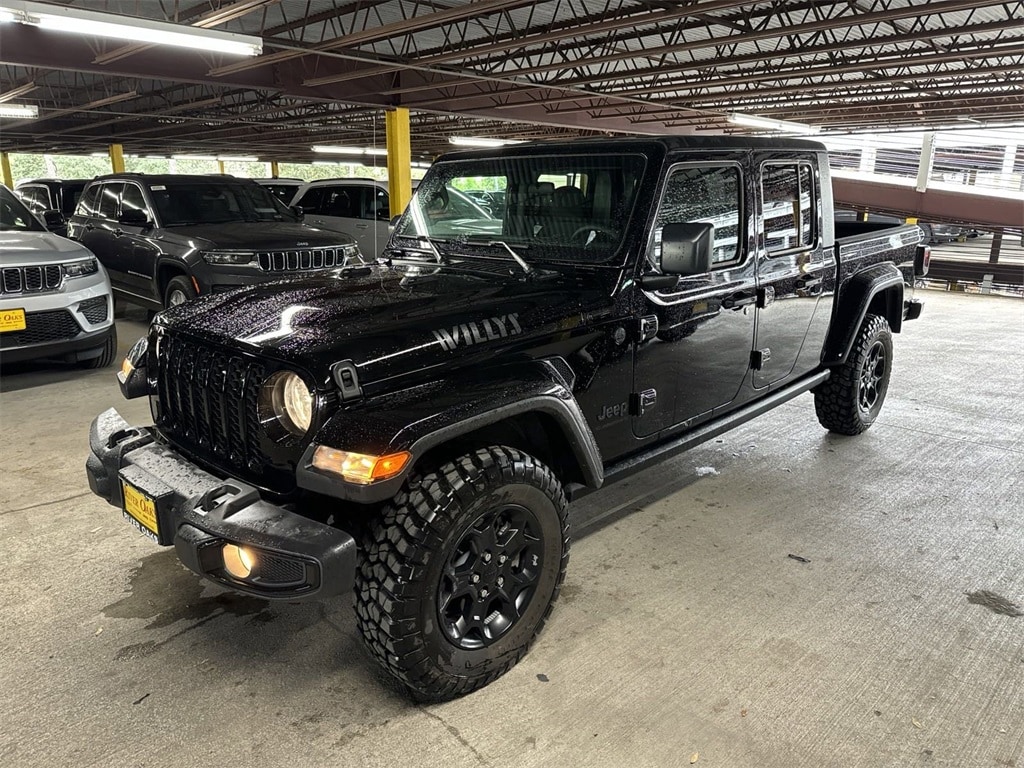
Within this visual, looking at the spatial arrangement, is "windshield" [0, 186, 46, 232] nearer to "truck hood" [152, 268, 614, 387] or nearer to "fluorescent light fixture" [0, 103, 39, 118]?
"truck hood" [152, 268, 614, 387]

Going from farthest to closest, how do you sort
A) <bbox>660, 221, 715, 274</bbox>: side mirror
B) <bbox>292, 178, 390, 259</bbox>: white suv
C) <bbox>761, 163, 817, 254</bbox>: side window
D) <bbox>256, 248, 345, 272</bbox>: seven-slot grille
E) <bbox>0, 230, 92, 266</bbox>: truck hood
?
<bbox>292, 178, 390, 259</bbox>: white suv
<bbox>256, 248, 345, 272</bbox>: seven-slot grille
<bbox>0, 230, 92, 266</bbox>: truck hood
<bbox>761, 163, 817, 254</bbox>: side window
<bbox>660, 221, 715, 274</bbox>: side mirror

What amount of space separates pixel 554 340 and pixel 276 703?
4.88 ft

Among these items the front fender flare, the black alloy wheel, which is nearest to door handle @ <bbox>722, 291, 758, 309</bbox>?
the front fender flare

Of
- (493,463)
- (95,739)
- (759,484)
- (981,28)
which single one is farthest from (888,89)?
(95,739)

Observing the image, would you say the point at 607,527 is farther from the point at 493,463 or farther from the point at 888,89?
the point at 888,89

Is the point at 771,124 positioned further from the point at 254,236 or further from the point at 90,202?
the point at 90,202

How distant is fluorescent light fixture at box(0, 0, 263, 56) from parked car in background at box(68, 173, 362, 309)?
1.35 m

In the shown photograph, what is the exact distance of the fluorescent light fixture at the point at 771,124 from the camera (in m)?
16.4

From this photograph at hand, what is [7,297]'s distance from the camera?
5.29 meters

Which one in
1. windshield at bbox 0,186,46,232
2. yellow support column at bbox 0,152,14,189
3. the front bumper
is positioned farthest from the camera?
yellow support column at bbox 0,152,14,189

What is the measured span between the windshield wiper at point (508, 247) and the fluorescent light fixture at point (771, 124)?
48.3 ft

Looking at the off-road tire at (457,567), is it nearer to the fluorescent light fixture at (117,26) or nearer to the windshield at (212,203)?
the windshield at (212,203)

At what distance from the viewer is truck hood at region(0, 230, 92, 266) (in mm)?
5379

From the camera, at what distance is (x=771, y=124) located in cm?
1722
